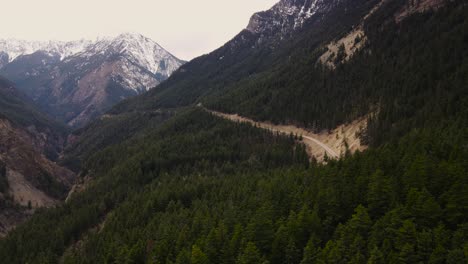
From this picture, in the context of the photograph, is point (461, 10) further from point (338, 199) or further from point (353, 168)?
point (338, 199)

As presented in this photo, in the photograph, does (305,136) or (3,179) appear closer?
(305,136)

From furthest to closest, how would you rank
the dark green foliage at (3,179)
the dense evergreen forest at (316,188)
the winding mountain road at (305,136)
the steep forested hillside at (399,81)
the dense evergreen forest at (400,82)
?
the dark green foliage at (3,179), the winding mountain road at (305,136), the steep forested hillside at (399,81), the dense evergreen forest at (400,82), the dense evergreen forest at (316,188)

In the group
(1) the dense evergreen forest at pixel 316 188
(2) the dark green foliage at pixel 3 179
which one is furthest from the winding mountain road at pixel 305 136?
(2) the dark green foliage at pixel 3 179

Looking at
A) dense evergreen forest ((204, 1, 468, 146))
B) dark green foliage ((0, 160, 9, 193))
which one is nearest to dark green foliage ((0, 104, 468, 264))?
dense evergreen forest ((204, 1, 468, 146))

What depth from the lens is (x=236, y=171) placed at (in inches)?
5827

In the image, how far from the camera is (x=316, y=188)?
252ft

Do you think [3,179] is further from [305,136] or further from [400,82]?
[400,82]

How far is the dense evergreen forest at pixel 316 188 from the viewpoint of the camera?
179ft

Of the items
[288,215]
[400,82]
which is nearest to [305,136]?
[400,82]

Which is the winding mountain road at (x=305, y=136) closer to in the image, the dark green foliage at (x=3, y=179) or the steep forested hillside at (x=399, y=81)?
the steep forested hillside at (x=399, y=81)

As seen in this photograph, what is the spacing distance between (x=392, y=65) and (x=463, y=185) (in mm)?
121403

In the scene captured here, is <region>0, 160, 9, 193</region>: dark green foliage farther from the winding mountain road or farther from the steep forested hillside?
the steep forested hillside

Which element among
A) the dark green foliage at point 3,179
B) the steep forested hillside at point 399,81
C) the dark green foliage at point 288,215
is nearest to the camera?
the dark green foliage at point 288,215

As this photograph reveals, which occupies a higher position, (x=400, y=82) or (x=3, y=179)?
(x=400, y=82)
